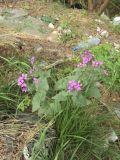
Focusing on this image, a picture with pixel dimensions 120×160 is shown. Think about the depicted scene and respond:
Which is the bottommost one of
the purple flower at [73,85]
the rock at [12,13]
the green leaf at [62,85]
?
the rock at [12,13]

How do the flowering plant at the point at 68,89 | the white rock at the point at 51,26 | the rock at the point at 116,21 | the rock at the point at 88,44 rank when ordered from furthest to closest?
the rock at the point at 116,21, the white rock at the point at 51,26, the rock at the point at 88,44, the flowering plant at the point at 68,89

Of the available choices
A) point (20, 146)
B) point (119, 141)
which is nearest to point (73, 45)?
point (119, 141)

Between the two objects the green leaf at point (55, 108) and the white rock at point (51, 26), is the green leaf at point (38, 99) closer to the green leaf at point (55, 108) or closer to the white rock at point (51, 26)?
the green leaf at point (55, 108)

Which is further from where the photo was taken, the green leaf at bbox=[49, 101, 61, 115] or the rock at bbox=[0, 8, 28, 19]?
the rock at bbox=[0, 8, 28, 19]

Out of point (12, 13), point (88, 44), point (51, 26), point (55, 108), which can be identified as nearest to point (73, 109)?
point (55, 108)

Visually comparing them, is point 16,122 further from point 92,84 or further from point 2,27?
point 2,27

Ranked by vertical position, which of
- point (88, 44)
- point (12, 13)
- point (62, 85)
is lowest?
point (88, 44)

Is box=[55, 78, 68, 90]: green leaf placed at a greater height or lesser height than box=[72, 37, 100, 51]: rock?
greater

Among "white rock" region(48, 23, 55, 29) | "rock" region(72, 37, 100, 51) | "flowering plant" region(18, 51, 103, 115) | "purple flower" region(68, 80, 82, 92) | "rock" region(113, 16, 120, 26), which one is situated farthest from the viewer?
"rock" region(113, 16, 120, 26)

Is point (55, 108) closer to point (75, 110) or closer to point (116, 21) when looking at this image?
point (75, 110)

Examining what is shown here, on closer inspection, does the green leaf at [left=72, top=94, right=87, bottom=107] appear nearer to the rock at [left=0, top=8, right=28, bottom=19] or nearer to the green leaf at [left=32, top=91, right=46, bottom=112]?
the green leaf at [left=32, top=91, right=46, bottom=112]

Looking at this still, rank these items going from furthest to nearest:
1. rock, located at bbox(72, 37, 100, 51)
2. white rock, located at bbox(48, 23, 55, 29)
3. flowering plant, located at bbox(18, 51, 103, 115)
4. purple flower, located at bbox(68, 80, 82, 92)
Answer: white rock, located at bbox(48, 23, 55, 29)
rock, located at bbox(72, 37, 100, 51)
flowering plant, located at bbox(18, 51, 103, 115)
purple flower, located at bbox(68, 80, 82, 92)

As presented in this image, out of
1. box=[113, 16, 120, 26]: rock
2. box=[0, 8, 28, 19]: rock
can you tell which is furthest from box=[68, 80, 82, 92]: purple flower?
box=[113, 16, 120, 26]: rock

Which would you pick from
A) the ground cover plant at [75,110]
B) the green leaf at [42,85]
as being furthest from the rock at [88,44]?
the green leaf at [42,85]
